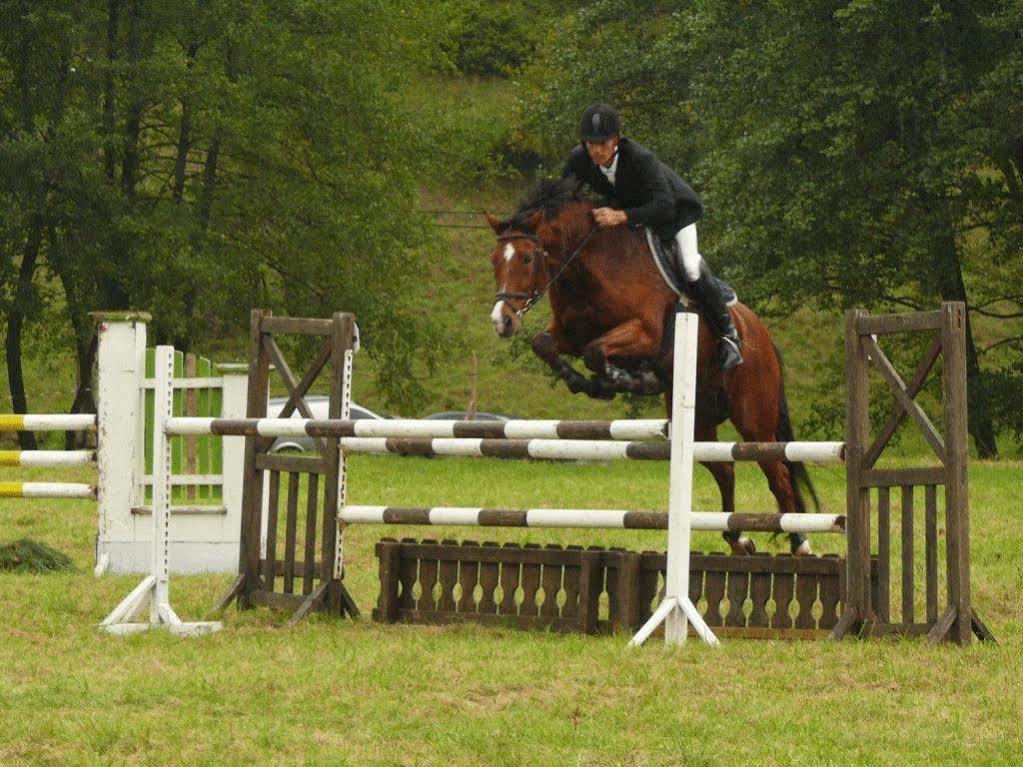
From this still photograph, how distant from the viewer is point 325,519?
8.21 metres

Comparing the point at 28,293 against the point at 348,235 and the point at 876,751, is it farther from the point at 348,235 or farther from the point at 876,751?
the point at 876,751

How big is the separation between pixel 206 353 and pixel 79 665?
87.2 ft

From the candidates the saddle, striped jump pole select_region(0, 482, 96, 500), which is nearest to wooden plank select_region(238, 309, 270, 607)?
striped jump pole select_region(0, 482, 96, 500)

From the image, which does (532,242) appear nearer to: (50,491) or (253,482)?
(253,482)

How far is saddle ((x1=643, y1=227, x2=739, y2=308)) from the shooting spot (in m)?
8.52

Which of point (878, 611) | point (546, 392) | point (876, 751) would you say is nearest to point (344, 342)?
point (878, 611)

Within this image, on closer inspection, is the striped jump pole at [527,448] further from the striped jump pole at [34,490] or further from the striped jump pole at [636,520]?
the striped jump pole at [34,490]

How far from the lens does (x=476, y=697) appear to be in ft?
18.9

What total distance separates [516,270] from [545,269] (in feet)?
0.69

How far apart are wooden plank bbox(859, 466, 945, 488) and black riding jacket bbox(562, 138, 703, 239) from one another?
1.78 metres

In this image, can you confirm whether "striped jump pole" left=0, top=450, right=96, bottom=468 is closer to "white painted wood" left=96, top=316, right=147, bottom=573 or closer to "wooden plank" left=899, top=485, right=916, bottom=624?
"white painted wood" left=96, top=316, right=147, bottom=573

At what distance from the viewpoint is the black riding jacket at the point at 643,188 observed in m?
8.28

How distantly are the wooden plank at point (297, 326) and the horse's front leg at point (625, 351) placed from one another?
50.5 inches

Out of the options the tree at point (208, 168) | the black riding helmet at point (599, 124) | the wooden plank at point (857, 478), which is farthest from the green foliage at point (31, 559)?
the tree at point (208, 168)
